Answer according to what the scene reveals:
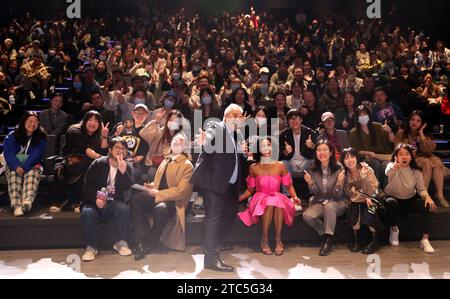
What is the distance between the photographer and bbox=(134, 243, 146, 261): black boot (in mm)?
4211

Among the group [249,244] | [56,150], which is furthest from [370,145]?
[56,150]

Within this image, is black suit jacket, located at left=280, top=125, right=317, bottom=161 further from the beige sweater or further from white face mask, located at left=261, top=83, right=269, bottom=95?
white face mask, located at left=261, top=83, right=269, bottom=95

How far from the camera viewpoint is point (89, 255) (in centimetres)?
421

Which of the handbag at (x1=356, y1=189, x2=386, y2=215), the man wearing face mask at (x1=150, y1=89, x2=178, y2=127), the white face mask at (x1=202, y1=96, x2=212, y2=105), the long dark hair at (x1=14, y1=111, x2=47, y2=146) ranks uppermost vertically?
the white face mask at (x1=202, y1=96, x2=212, y2=105)

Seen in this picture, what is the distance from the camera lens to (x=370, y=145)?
543cm

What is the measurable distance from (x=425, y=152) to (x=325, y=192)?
1.36 meters

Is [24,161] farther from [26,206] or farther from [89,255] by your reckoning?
[89,255]

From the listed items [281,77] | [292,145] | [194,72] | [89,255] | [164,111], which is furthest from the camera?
[194,72]

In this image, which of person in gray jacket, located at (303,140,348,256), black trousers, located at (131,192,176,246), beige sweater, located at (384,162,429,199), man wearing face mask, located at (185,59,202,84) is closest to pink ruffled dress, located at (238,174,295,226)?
person in gray jacket, located at (303,140,348,256)

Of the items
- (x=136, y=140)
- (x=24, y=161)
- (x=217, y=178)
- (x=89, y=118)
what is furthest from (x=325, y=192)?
(x=24, y=161)

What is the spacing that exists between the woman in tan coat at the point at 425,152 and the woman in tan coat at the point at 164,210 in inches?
98.1

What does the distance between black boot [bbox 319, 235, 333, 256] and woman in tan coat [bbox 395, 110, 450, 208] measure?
136 centimetres

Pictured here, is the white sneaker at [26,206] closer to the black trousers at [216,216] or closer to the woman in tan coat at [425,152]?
the black trousers at [216,216]

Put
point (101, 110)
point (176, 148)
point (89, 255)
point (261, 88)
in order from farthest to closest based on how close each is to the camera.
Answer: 1. point (261, 88)
2. point (101, 110)
3. point (176, 148)
4. point (89, 255)
